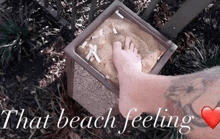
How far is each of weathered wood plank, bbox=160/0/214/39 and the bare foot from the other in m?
0.31

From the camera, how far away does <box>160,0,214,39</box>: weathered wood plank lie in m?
1.32

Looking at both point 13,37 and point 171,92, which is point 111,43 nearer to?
point 171,92

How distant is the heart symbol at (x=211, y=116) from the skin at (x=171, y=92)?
0.04 feet

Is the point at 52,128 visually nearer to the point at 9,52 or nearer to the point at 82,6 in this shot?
the point at 9,52

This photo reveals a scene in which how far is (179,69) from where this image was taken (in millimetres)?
1947

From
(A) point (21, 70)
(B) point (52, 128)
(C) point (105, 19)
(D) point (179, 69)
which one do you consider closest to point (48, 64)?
(A) point (21, 70)

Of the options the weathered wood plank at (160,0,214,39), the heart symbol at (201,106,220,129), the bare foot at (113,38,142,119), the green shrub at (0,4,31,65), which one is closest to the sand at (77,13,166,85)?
the bare foot at (113,38,142,119)

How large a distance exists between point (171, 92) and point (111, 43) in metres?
0.41

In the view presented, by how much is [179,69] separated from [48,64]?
91cm

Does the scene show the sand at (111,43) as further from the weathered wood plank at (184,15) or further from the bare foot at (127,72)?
the weathered wood plank at (184,15)

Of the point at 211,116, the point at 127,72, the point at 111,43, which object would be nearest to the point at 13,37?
the point at 111,43

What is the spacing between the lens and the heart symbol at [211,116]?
0.98m

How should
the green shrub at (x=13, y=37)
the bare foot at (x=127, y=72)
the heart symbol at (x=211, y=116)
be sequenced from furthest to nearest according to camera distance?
the green shrub at (x=13, y=37) → the bare foot at (x=127, y=72) → the heart symbol at (x=211, y=116)

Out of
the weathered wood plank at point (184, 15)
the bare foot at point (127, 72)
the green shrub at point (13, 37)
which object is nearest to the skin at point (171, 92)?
the bare foot at point (127, 72)
